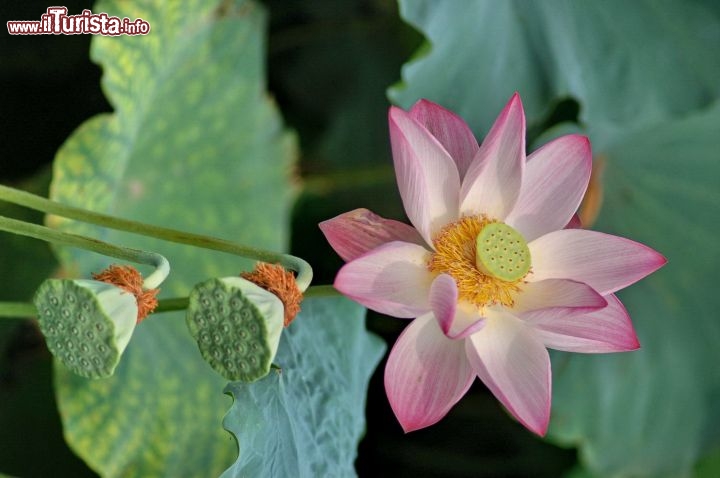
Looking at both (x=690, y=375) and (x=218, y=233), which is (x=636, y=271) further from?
(x=690, y=375)

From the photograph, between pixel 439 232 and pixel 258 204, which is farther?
pixel 258 204

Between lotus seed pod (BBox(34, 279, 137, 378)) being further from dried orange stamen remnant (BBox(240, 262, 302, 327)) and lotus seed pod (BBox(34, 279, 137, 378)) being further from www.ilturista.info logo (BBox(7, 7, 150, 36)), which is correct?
www.ilturista.info logo (BBox(7, 7, 150, 36))

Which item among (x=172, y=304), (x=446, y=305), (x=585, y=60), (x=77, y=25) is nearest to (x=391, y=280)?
(x=446, y=305)

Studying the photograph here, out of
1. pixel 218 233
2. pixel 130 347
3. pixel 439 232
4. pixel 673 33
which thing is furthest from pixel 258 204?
pixel 673 33

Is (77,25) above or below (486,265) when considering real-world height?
above

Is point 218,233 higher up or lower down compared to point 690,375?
higher up

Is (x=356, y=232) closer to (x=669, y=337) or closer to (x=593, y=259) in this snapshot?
(x=593, y=259)
